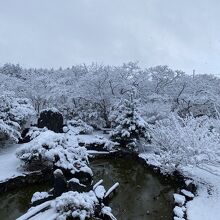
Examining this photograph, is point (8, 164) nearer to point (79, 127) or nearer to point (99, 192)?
point (99, 192)

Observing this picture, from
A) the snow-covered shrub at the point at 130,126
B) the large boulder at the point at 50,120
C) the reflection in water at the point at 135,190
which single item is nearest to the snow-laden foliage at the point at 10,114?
the large boulder at the point at 50,120

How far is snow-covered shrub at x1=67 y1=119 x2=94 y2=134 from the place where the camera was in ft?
51.1

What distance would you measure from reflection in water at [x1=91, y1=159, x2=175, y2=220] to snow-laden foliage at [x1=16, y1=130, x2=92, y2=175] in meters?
1.15

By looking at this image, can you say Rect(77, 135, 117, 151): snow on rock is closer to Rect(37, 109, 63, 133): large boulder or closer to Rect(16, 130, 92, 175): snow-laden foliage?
Rect(37, 109, 63, 133): large boulder

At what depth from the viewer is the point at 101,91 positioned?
56.7 feet

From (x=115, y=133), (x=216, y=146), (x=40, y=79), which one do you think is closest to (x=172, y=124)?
(x=216, y=146)

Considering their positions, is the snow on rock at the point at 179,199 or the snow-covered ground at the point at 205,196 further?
the snow on rock at the point at 179,199

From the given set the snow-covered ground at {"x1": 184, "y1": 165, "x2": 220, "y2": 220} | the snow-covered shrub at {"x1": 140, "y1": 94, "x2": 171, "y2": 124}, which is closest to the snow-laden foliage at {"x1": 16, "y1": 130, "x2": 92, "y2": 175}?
the snow-covered ground at {"x1": 184, "y1": 165, "x2": 220, "y2": 220}

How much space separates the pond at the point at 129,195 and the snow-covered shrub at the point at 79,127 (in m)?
3.53

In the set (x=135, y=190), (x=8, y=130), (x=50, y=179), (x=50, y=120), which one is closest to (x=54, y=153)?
(x=50, y=179)

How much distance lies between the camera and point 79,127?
15992mm

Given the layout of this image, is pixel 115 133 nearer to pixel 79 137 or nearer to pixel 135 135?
pixel 135 135

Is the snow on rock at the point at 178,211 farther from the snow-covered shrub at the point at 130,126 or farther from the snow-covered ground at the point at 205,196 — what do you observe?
the snow-covered shrub at the point at 130,126

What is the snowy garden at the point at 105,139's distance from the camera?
7855mm
